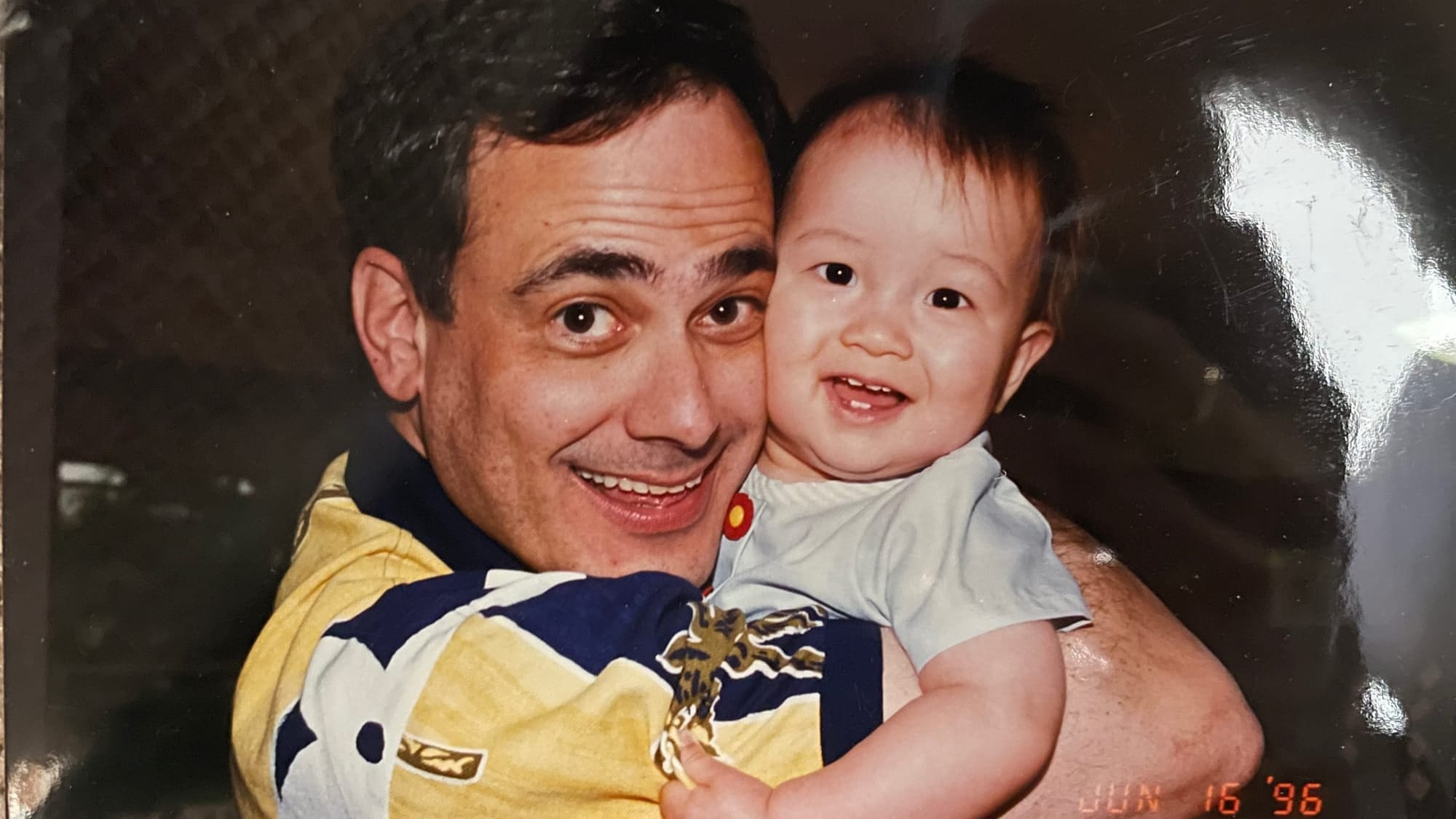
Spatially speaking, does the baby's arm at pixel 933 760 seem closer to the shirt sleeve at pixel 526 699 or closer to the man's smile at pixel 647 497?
the shirt sleeve at pixel 526 699

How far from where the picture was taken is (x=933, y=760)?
3.66 ft

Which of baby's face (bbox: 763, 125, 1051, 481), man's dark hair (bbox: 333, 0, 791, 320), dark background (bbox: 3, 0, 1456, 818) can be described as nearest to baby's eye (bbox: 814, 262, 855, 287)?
baby's face (bbox: 763, 125, 1051, 481)

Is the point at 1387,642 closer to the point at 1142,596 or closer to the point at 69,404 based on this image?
the point at 1142,596

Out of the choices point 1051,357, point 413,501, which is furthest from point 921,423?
point 413,501

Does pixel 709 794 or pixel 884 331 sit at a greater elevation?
pixel 884 331

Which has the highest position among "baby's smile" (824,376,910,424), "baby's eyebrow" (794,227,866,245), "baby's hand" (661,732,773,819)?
"baby's eyebrow" (794,227,866,245)

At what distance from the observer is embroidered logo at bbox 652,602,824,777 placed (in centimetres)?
113

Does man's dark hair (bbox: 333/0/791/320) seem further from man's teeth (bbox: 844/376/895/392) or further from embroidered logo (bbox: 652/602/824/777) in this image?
embroidered logo (bbox: 652/602/824/777)

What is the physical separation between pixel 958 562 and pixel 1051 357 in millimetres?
283

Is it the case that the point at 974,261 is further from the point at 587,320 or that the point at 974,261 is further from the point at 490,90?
the point at 490,90

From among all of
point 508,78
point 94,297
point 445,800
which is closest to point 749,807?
point 445,800

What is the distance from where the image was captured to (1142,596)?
129 cm

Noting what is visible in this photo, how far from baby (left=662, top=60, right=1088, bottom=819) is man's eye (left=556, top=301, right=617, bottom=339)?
188 millimetres

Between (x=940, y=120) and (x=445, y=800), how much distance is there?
2.94 ft
